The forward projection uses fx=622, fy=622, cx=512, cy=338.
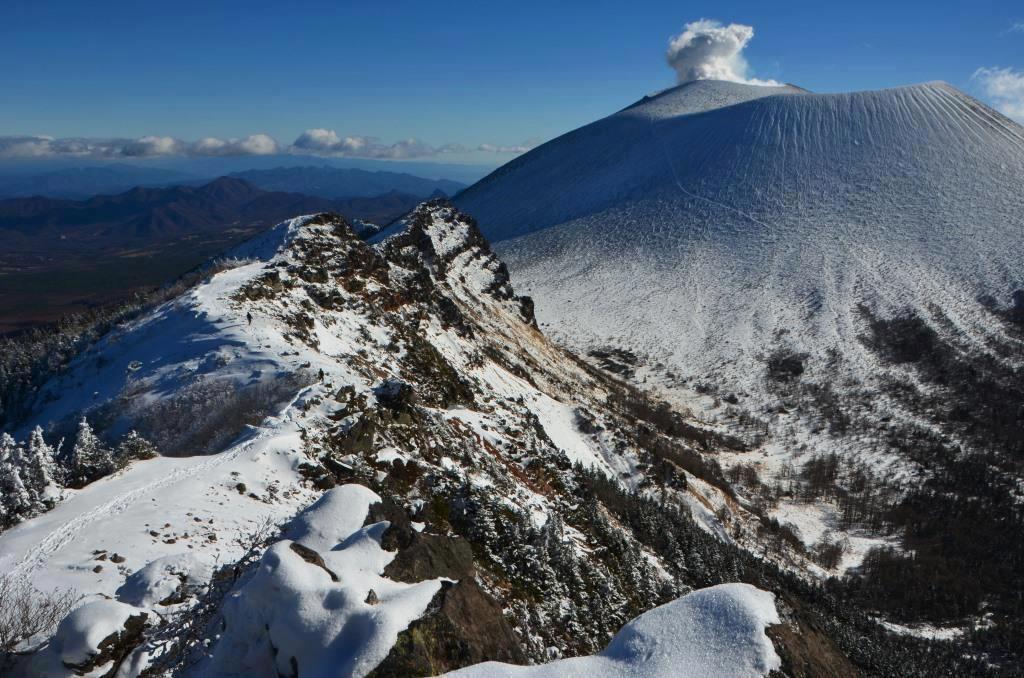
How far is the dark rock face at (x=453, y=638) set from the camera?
7.36 meters

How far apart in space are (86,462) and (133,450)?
1.18 meters

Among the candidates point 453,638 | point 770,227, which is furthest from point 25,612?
point 770,227

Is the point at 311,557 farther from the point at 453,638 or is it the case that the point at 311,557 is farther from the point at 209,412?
the point at 209,412

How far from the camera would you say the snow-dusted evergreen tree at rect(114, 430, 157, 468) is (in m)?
16.1

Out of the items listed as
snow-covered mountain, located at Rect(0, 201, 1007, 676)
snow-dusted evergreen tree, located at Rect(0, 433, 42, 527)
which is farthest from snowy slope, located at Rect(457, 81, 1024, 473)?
snow-dusted evergreen tree, located at Rect(0, 433, 42, 527)

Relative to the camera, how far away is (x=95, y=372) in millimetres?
23875

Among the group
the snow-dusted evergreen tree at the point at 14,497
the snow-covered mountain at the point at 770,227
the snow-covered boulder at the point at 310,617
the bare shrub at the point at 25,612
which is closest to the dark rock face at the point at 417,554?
the snow-covered boulder at the point at 310,617

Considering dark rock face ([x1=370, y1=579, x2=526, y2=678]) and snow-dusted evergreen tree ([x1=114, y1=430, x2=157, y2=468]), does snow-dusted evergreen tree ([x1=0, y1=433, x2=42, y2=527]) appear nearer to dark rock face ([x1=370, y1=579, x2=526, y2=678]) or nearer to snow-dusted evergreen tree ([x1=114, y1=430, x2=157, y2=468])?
snow-dusted evergreen tree ([x1=114, y1=430, x2=157, y2=468])

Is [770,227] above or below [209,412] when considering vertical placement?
above

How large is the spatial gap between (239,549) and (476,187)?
140 metres

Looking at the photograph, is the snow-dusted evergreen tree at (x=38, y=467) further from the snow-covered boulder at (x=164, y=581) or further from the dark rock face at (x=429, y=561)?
the dark rock face at (x=429, y=561)

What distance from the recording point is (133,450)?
54.1ft

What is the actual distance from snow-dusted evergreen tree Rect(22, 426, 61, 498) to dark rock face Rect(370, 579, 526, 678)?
34.1ft

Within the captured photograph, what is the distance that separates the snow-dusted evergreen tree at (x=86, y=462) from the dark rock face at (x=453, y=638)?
441 inches
